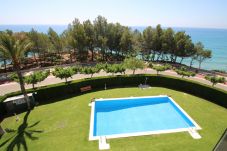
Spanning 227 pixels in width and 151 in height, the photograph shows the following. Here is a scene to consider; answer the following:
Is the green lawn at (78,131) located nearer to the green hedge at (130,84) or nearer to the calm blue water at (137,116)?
the calm blue water at (137,116)

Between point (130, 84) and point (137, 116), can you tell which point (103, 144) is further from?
point (130, 84)

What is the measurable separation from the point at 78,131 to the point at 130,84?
15.3 meters

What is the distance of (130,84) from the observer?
29.7 meters

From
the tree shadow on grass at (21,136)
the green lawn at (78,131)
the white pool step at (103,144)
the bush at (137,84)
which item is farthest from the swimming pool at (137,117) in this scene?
A: the tree shadow on grass at (21,136)

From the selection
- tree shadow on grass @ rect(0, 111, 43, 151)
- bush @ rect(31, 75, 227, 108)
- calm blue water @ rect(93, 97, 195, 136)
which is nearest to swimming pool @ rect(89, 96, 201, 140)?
calm blue water @ rect(93, 97, 195, 136)

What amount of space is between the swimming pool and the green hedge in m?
4.91

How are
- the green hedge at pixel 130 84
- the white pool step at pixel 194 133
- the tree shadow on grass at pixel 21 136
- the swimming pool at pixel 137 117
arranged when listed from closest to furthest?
the tree shadow on grass at pixel 21 136, the white pool step at pixel 194 133, the swimming pool at pixel 137 117, the green hedge at pixel 130 84

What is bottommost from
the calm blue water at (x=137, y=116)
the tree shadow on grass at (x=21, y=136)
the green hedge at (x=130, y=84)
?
the calm blue water at (x=137, y=116)

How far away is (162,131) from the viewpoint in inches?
643

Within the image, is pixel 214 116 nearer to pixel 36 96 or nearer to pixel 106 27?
pixel 36 96

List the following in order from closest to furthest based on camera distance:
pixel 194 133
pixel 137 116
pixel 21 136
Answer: pixel 21 136, pixel 194 133, pixel 137 116

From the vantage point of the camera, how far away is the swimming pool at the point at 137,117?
Answer: 56.2ft

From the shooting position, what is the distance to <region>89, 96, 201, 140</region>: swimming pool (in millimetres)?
17138

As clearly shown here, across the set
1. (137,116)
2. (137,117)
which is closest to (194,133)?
(137,117)
